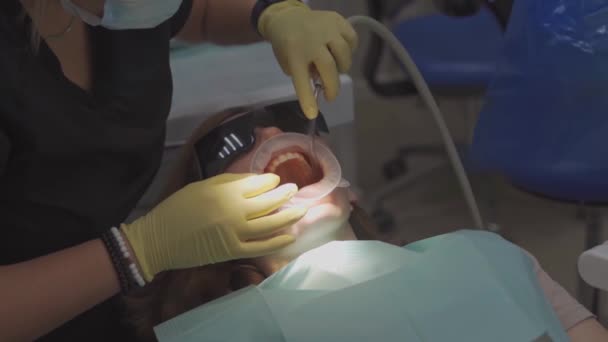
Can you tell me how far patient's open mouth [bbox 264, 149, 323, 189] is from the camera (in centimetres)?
119

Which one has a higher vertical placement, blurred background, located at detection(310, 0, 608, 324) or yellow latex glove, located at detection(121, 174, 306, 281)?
yellow latex glove, located at detection(121, 174, 306, 281)

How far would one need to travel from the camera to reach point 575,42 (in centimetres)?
145

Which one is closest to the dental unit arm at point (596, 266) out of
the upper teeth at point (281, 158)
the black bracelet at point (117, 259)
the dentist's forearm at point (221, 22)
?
the upper teeth at point (281, 158)

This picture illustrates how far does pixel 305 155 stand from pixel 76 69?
1.28 feet

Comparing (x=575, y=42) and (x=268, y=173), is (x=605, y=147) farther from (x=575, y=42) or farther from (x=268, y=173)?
(x=268, y=173)

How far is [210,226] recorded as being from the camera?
1039mm

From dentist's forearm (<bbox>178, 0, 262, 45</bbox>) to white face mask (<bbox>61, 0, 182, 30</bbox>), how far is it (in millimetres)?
368

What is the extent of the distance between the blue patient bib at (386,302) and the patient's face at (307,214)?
53mm

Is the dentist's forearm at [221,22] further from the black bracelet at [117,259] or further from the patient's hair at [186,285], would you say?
the black bracelet at [117,259]

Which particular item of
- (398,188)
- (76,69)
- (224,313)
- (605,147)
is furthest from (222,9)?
(398,188)

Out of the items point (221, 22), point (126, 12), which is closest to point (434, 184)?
point (221, 22)

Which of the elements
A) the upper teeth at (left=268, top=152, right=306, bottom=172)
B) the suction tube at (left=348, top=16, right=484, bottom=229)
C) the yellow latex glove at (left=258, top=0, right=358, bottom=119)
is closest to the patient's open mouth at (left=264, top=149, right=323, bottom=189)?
the upper teeth at (left=268, top=152, right=306, bottom=172)

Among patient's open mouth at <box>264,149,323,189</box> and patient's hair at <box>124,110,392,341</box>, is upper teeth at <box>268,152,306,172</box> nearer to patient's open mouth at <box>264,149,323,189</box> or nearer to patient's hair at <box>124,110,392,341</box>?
patient's open mouth at <box>264,149,323,189</box>

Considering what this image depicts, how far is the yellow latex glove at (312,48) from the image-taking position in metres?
1.13
